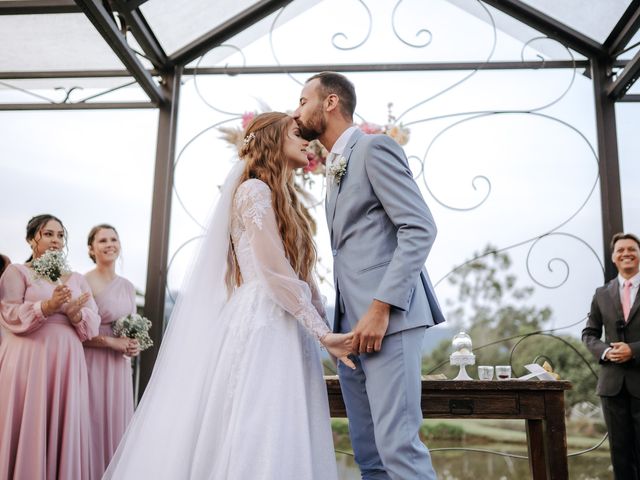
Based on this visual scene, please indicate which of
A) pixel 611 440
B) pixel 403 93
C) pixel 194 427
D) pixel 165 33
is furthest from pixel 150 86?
pixel 611 440

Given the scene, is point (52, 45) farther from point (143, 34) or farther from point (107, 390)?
point (107, 390)

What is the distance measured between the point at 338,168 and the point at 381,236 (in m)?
0.33

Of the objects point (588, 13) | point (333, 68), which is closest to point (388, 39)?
point (333, 68)

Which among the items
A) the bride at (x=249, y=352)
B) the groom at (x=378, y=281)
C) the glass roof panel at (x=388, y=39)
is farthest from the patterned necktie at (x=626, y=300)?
the bride at (x=249, y=352)

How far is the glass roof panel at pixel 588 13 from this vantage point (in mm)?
4211

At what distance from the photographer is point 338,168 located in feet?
7.67

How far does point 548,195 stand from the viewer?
4.50 meters

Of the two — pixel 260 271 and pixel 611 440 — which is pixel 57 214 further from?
pixel 611 440

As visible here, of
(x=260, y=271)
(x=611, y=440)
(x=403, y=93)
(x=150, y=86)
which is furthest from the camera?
(x=403, y=93)

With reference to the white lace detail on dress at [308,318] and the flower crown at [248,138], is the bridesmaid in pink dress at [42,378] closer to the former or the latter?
the flower crown at [248,138]

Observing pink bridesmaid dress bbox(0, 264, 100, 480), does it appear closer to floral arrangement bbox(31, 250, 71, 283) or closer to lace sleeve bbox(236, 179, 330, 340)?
floral arrangement bbox(31, 250, 71, 283)

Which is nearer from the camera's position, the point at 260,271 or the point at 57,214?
the point at 260,271

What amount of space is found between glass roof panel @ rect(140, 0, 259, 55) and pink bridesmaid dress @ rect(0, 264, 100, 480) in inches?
75.5

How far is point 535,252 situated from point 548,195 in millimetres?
443
